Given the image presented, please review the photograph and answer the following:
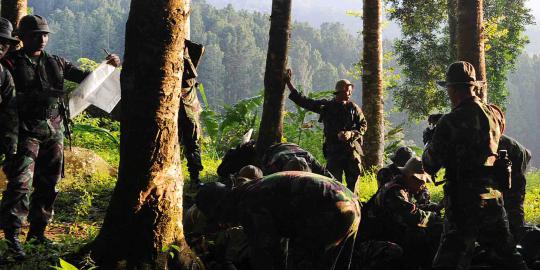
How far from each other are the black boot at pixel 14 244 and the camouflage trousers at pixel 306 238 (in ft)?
6.35

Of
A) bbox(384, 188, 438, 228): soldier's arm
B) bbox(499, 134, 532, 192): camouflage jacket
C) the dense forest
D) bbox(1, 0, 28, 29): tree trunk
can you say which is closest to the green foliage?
bbox(499, 134, 532, 192): camouflage jacket

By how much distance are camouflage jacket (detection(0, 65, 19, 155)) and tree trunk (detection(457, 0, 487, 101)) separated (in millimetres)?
5120

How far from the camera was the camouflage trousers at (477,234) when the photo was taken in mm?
4062

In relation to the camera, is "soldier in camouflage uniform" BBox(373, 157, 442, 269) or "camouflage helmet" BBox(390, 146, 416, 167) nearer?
"soldier in camouflage uniform" BBox(373, 157, 442, 269)

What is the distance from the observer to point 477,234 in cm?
412

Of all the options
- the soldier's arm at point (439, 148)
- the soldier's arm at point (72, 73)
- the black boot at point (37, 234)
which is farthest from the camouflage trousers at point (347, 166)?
the black boot at point (37, 234)

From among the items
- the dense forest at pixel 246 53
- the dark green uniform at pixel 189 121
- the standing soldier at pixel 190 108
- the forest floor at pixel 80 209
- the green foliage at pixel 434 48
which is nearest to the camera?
the forest floor at pixel 80 209

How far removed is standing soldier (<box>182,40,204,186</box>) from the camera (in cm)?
607

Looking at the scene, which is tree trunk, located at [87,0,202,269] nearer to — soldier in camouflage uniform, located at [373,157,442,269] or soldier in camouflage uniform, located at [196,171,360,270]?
soldier in camouflage uniform, located at [196,171,360,270]

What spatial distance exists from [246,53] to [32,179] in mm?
104689

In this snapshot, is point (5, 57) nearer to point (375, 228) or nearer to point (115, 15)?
point (375, 228)

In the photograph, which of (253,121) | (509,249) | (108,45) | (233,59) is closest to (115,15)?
(108,45)

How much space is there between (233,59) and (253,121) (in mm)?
93629

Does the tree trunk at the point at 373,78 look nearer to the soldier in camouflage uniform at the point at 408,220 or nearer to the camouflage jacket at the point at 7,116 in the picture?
the soldier in camouflage uniform at the point at 408,220
